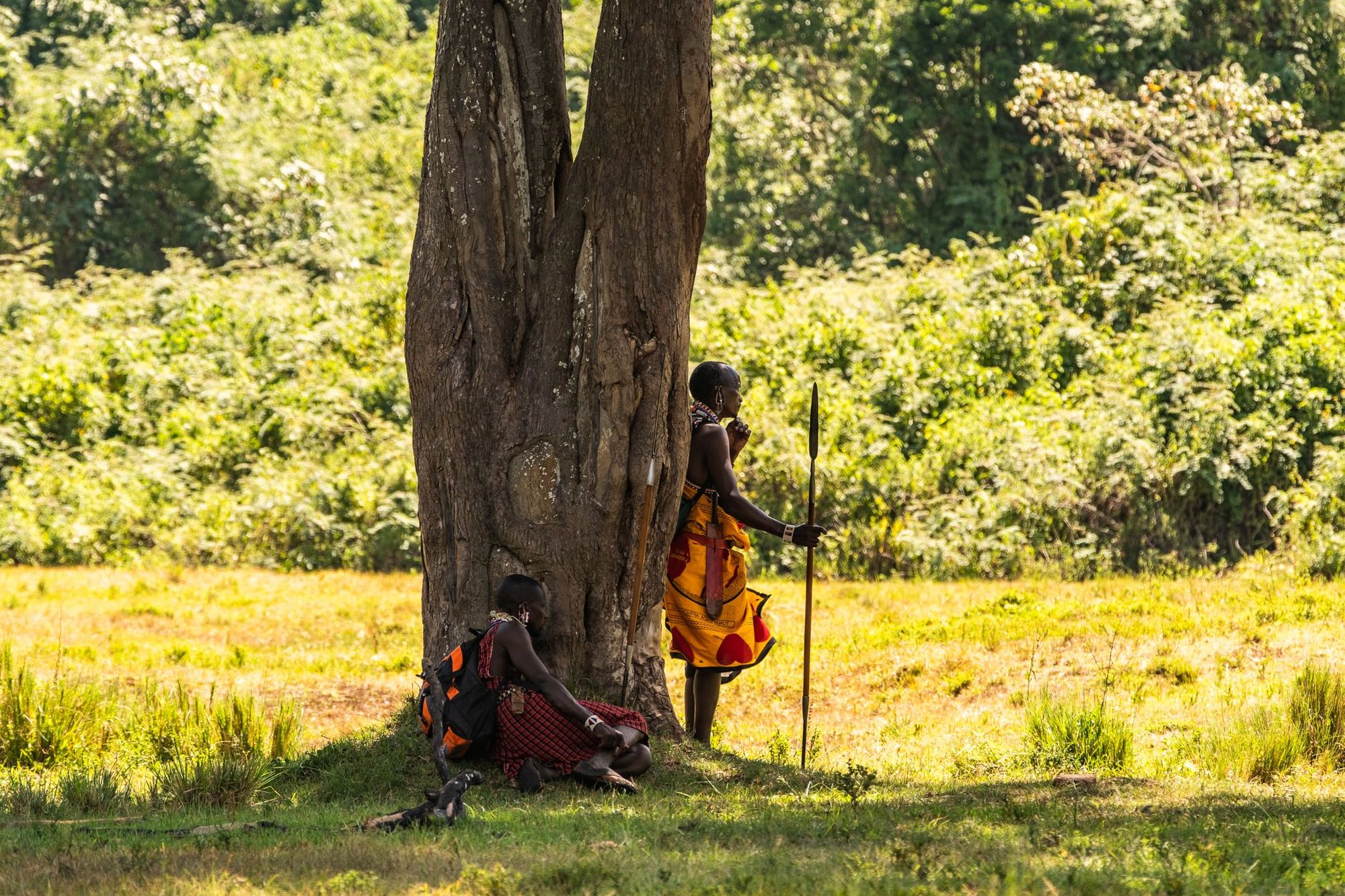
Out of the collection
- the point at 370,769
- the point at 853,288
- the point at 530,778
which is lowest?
the point at 370,769

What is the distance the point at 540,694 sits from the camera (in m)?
7.05

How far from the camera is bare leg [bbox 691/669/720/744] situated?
8281mm

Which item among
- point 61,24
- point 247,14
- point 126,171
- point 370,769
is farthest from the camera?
point 247,14

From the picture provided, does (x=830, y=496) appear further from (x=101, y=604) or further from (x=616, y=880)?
(x=616, y=880)

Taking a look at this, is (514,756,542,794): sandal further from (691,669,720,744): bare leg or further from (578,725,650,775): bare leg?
(691,669,720,744): bare leg

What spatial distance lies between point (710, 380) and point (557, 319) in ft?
3.21

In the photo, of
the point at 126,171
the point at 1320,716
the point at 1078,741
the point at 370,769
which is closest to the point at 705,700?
the point at 370,769

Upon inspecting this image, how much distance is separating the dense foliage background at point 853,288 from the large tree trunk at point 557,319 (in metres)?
7.33

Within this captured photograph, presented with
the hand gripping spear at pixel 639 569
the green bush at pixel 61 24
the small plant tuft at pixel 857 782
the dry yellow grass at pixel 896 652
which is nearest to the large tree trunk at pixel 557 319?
the hand gripping spear at pixel 639 569

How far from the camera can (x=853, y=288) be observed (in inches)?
778

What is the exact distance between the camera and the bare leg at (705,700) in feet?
27.2

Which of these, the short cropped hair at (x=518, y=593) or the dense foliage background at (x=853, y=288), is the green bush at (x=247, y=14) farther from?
the short cropped hair at (x=518, y=593)

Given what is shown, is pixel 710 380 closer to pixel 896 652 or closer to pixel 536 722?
pixel 536 722

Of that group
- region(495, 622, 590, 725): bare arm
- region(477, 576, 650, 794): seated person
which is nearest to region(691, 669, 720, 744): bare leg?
region(477, 576, 650, 794): seated person
